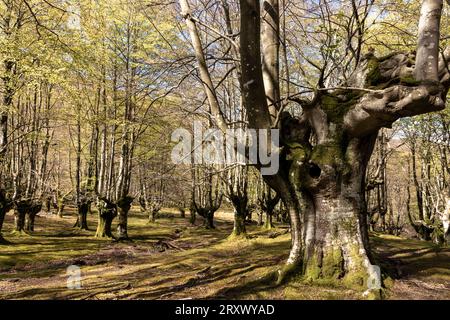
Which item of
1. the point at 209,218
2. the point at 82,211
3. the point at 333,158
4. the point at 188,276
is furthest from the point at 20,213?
the point at 333,158

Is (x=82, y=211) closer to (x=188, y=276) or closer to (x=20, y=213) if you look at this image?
(x=20, y=213)

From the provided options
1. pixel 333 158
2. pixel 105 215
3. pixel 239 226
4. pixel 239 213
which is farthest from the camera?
pixel 105 215

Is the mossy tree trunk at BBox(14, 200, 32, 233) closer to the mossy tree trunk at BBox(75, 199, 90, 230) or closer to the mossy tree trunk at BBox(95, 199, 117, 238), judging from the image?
the mossy tree trunk at BBox(95, 199, 117, 238)

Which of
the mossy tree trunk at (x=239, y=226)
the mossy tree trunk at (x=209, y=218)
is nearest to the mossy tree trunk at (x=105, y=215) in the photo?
the mossy tree trunk at (x=239, y=226)

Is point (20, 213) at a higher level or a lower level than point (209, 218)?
higher

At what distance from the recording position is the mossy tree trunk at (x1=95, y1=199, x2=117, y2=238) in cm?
1850

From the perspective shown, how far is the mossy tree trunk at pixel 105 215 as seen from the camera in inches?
728

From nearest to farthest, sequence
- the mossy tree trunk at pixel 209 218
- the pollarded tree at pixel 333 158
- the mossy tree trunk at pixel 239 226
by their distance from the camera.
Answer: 1. the pollarded tree at pixel 333 158
2. the mossy tree trunk at pixel 239 226
3. the mossy tree trunk at pixel 209 218

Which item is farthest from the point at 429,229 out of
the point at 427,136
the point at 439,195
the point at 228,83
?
the point at 228,83

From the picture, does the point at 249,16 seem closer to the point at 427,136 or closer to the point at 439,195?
the point at 439,195

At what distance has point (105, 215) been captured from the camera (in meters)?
18.6

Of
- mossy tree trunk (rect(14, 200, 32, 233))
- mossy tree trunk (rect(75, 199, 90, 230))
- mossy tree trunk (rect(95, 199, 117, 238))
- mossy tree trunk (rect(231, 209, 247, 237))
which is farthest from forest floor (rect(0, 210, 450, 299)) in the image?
mossy tree trunk (rect(75, 199, 90, 230))

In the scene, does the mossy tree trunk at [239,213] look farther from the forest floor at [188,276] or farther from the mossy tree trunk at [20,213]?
the mossy tree trunk at [20,213]
